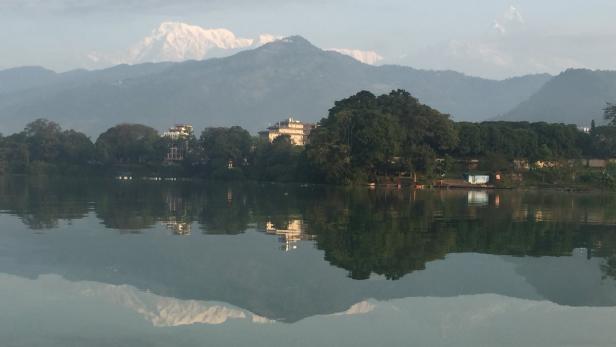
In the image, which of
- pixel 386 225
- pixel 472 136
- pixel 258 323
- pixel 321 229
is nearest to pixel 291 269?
pixel 258 323

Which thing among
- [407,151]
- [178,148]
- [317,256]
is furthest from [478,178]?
[317,256]

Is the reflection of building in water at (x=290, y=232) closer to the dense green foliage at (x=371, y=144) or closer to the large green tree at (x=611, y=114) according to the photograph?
the dense green foliage at (x=371, y=144)

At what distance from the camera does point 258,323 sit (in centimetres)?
1423

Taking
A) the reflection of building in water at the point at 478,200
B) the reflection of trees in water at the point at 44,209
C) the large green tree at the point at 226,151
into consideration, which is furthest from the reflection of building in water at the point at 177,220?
the large green tree at the point at 226,151

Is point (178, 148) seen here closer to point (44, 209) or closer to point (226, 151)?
point (226, 151)

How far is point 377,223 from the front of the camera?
107 feet

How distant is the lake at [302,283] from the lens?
1355cm

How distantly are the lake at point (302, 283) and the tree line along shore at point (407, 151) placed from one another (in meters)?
45.7

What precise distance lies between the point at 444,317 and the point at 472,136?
244 ft

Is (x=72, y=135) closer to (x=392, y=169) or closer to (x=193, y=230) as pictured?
(x=392, y=169)

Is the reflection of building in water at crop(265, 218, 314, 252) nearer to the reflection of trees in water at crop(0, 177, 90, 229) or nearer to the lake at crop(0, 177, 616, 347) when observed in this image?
the lake at crop(0, 177, 616, 347)

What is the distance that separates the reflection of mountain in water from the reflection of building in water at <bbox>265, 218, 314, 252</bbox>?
0.40ft

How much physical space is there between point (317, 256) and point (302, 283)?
4001mm

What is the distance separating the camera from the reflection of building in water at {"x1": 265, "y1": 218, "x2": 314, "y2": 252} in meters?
25.2
